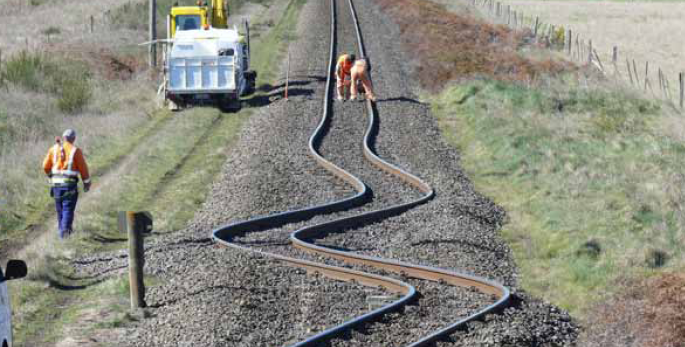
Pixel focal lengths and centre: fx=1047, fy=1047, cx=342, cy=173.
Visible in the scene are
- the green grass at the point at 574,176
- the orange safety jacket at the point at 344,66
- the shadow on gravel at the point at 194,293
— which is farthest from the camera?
the orange safety jacket at the point at 344,66

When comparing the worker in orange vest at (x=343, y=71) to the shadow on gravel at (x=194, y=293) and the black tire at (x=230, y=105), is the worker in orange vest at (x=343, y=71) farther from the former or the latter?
the shadow on gravel at (x=194, y=293)

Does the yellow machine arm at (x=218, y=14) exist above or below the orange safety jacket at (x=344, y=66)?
above

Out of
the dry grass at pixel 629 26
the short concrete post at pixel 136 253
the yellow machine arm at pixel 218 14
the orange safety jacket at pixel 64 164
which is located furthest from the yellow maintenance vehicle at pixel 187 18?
the short concrete post at pixel 136 253

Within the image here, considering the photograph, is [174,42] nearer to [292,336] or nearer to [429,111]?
[429,111]

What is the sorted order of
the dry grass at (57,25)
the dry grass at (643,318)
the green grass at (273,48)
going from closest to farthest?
1. the dry grass at (643,318)
2. the green grass at (273,48)
3. the dry grass at (57,25)

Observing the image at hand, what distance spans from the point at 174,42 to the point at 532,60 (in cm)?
1415

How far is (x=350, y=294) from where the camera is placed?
12.3 m

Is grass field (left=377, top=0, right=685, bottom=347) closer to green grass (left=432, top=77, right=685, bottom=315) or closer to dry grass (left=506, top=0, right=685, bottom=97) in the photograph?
green grass (left=432, top=77, right=685, bottom=315)

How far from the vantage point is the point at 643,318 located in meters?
11.5

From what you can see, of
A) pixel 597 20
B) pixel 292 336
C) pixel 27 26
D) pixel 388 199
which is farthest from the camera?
pixel 597 20

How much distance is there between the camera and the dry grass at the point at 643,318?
11.1 meters

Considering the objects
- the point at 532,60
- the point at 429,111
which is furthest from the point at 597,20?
the point at 429,111

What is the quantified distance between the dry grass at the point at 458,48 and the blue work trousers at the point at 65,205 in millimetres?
16736

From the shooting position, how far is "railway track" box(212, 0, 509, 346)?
450 inches
